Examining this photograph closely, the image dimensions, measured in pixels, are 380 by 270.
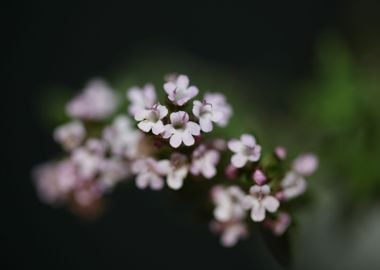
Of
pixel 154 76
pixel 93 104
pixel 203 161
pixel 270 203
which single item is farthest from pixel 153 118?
pixel 154 76

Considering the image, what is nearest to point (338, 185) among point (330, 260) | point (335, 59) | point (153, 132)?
point (335, 59)

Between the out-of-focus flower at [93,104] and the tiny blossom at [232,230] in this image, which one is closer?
the tiny blossom at [232,230]

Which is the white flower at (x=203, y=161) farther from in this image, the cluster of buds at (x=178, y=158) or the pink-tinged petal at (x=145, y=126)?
the pink-tinged petal at (x=145, y=126)

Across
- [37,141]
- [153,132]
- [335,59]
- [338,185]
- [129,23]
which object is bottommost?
[153,132]

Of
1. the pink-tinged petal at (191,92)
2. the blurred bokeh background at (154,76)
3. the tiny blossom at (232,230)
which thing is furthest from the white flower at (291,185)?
the blurred bokeh background at (154,76)

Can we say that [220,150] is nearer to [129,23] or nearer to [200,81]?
[200,81]

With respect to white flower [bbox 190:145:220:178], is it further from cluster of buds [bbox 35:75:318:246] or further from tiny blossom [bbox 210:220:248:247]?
tiny blossom [bbox 210:220:248:247]

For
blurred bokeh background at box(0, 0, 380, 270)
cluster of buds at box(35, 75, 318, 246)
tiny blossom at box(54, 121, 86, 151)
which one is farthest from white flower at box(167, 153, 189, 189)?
blurred bokeh background at box(0, 0, 380, 270)
